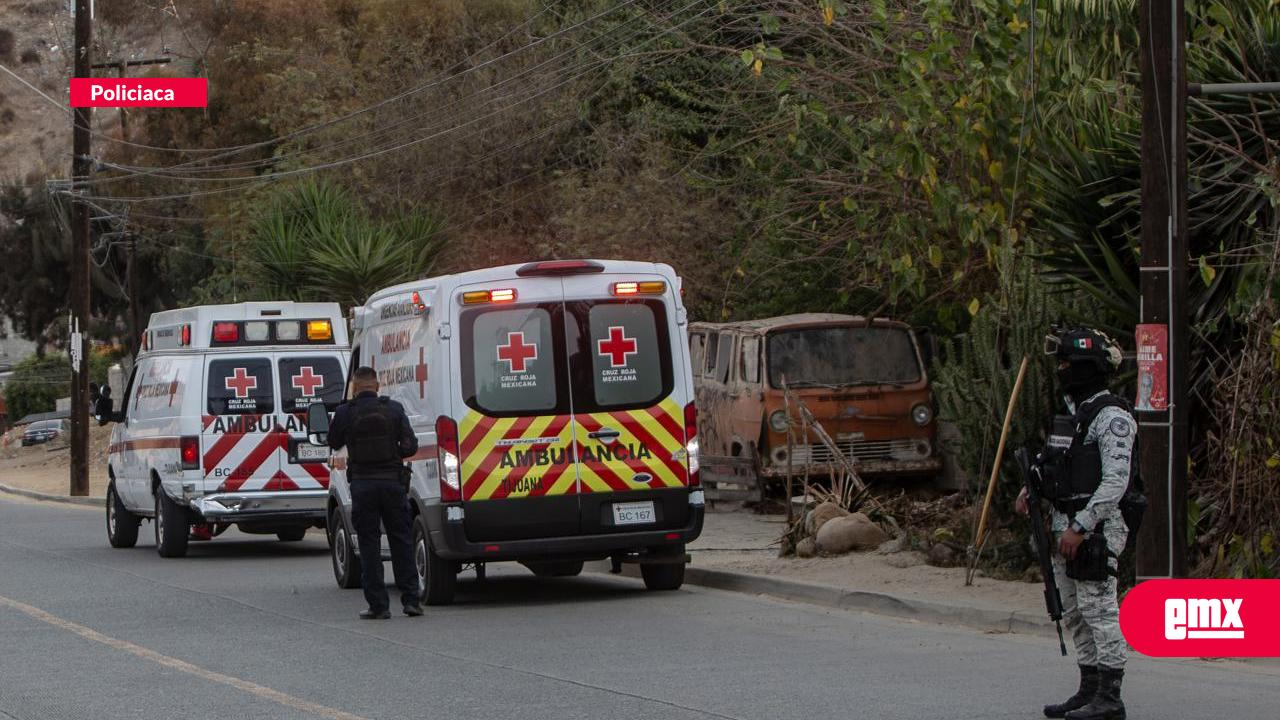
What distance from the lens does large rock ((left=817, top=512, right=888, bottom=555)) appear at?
1494 cm

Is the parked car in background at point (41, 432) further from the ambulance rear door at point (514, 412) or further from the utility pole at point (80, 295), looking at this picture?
the ambulance rear door at point (514, 412)

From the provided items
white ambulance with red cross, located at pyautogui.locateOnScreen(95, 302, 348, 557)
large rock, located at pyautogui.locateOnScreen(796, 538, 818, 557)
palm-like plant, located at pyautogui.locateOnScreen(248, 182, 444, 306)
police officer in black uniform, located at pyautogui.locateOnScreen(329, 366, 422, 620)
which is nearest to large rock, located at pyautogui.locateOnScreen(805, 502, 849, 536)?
large rock, located at pyautogui.locateOnScreen(796, 538, 818, 557)

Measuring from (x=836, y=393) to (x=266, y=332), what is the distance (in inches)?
246

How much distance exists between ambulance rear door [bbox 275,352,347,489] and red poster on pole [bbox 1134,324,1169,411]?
32.5 feet

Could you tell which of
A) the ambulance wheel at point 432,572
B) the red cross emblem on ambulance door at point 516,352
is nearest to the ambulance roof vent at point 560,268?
the red cross emblem on ambulance door at point 516,352

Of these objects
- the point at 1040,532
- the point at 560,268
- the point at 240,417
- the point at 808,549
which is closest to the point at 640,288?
the point at 560,268

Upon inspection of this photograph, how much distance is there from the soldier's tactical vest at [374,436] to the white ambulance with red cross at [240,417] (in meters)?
5.86

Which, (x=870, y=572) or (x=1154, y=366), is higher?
(x=1154, y=366)

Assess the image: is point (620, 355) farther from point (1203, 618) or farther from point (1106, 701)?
point (1106, 701)

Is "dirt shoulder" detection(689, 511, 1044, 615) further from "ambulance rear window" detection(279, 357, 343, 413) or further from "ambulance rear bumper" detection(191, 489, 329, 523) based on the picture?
"ambulance rear window" detection(279, 357, 343, 413)

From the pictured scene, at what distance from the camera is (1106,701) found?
7.92 meters

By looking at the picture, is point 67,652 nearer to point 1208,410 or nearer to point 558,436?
point 558,436

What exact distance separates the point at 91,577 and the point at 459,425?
5680 millimetres

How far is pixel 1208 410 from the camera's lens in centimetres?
1198
